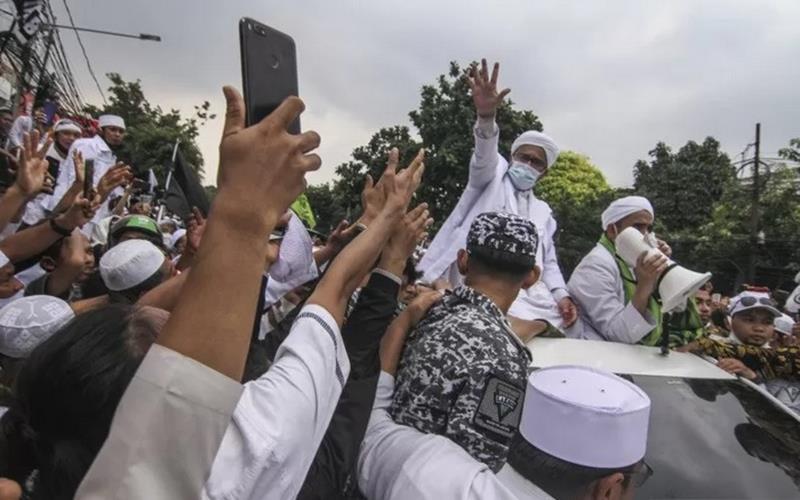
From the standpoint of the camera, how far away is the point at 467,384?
1.70 m

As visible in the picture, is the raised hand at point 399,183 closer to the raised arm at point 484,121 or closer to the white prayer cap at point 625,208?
the raised arm at point 484,121

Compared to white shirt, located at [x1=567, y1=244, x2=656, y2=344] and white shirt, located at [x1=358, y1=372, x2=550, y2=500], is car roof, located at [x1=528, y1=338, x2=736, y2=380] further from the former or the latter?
white shirt, located at [x1=358, y1=372, x2=550, y2=500]

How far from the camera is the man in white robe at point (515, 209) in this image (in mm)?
3623

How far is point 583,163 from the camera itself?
3694 centimetres

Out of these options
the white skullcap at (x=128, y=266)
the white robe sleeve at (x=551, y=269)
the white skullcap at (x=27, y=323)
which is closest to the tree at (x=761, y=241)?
the white robe sleeve at (x=551, y=269)

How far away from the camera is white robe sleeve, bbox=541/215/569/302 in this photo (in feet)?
12.3

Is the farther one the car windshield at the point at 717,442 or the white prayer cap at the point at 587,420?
the car windshield at the point at 717,442

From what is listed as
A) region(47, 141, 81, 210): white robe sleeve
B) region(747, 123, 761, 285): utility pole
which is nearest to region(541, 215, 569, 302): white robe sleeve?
region(47, 141, 81, 210): white robe sleeve

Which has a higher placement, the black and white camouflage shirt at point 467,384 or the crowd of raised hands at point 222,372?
the crowd of raised hands at point 222,372

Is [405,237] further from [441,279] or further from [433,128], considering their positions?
[433,128]

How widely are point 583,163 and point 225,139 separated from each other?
38092 millimetres

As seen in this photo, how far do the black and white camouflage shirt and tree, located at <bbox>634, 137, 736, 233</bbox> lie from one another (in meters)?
29.2

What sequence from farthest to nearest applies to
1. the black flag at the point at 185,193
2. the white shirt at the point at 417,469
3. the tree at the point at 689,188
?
the tree at the point at 689,188 < the black flag at the point at 185,193 < the white shirt at the point at 417,469

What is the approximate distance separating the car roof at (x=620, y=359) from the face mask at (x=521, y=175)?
1079 mm
